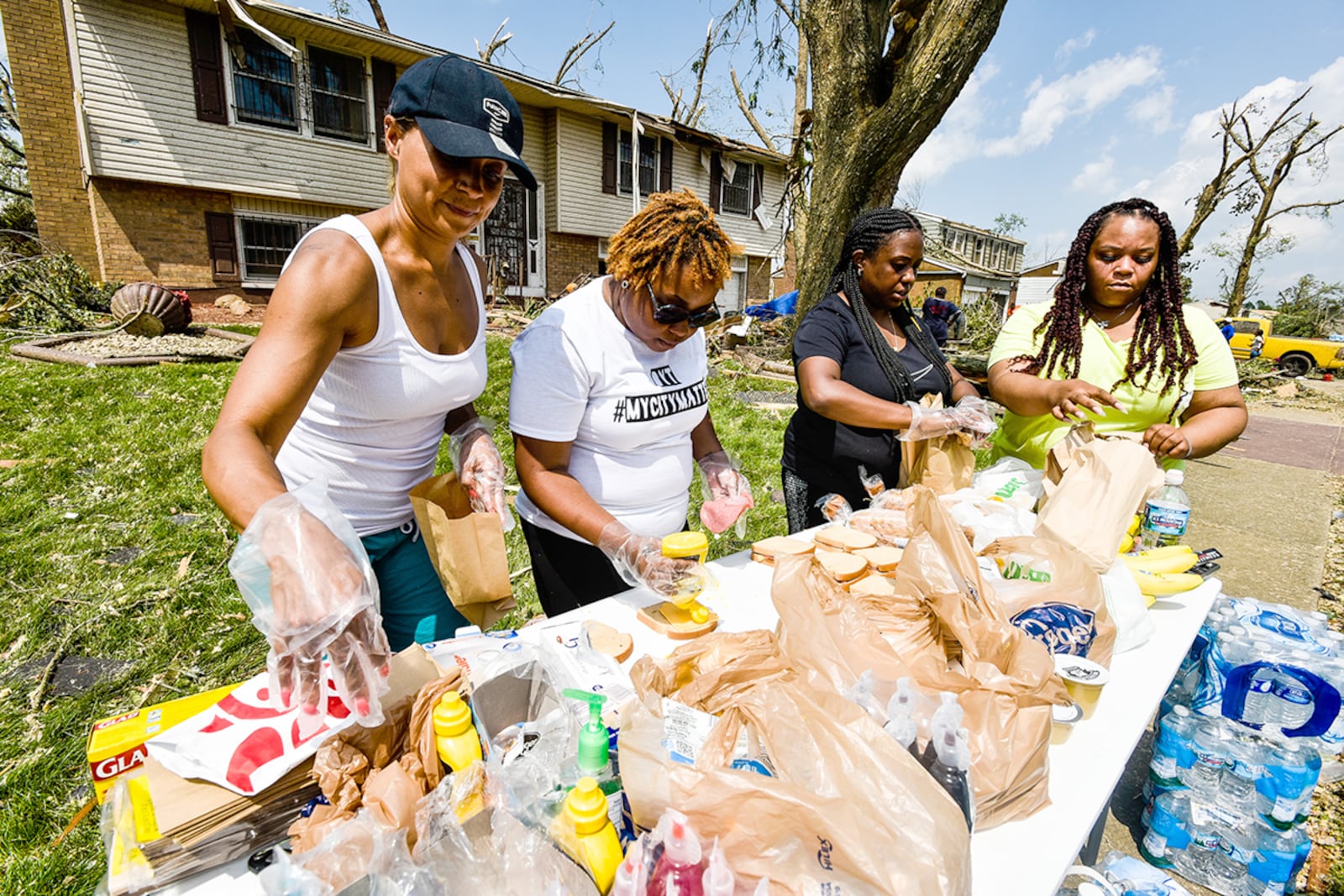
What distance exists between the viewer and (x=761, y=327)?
13047 millimetres

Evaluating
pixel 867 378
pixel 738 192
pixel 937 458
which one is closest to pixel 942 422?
pixel 937 458

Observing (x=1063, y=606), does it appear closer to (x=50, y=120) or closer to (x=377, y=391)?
(x=377, y=391)

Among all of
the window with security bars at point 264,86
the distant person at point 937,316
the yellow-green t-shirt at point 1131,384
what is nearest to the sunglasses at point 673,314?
the yellow-green t-shirt at point 1131,384

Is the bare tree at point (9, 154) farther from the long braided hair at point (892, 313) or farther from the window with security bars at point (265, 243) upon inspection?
the long braided hair at point (892, 313)

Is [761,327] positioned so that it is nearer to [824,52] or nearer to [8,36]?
[824,52]

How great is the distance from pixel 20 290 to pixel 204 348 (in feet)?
11.5

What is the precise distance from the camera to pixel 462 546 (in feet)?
5.10

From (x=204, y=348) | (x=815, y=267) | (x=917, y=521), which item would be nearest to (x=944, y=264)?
(x=815, y=267)

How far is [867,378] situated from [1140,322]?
3.15 ft

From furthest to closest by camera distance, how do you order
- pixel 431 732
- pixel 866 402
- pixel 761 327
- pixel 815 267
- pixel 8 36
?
1. pixel 761 327
2. pixel 8 36
3. pixel 815 267
4. pixel 866 402
5. pixel 431 732

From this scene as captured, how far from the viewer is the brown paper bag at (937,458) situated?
2.32 meters

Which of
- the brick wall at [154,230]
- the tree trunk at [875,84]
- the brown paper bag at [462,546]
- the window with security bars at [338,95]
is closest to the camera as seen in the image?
the brown paper bag at [462,546]

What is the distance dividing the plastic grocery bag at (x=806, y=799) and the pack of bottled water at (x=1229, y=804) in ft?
5.23

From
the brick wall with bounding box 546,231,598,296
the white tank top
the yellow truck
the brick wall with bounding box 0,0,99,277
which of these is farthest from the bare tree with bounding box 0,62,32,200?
the yellow truck
